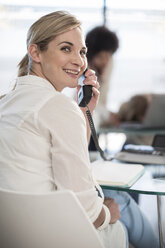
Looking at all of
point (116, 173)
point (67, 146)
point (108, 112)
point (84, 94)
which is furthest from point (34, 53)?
point (108, 112)

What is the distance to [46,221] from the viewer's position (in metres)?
1.10

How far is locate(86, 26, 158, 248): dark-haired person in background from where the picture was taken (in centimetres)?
176

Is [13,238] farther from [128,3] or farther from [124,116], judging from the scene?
[128,3]

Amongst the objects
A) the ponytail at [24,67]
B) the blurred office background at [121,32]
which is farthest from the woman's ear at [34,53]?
the blurred office background at [121,32]

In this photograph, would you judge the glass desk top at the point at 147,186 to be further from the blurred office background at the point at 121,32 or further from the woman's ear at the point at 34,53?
the blurred office background at the point at 121,32

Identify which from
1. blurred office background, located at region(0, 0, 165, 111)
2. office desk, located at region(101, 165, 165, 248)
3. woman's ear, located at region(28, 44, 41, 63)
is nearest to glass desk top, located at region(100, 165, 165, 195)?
office desk, located at region(101, 165, 165, 248)

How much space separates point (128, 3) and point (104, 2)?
1.39 feet

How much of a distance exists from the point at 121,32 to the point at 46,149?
5.35 meters

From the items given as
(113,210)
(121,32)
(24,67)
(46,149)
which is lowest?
(121,32)

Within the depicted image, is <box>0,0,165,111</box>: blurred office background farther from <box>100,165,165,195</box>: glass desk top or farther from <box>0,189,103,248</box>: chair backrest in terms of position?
<box>0,189,103,248</box>: chair backrest

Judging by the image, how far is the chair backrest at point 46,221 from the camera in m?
1.06

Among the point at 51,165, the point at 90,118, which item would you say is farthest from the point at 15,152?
the point at 90,118

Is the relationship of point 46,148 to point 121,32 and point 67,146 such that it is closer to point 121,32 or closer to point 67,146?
point 67,146

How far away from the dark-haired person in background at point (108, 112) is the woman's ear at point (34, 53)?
2.45ft
